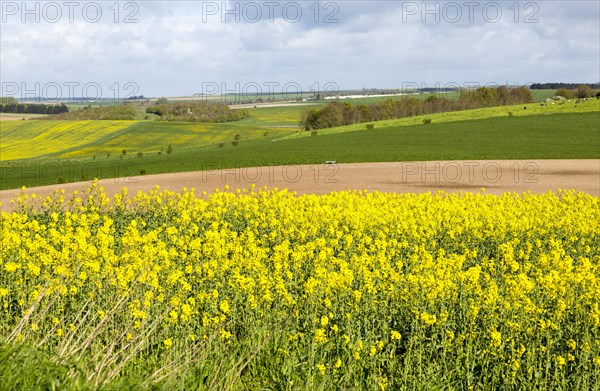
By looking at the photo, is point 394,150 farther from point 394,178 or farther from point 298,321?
point 298,321

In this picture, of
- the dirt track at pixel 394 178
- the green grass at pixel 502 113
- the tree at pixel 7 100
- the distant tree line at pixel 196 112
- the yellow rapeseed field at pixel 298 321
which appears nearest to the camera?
the yellow rapeseed field at pixel 298 321

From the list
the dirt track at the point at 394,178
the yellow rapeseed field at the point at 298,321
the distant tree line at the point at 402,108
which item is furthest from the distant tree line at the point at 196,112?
the yellow rapeseed field at the point at 298,321

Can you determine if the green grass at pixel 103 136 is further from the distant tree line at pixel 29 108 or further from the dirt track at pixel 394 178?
the dirt track at pixel 394 178

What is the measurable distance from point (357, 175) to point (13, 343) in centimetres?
2761

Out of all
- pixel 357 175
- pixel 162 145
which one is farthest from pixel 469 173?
pixel 162 145

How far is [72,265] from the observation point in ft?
31.0

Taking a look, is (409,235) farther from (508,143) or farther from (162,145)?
(162,145)

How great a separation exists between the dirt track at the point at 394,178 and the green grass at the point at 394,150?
11.5 feet

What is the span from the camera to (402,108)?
102625mm

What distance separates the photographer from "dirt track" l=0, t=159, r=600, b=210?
93.0 feet

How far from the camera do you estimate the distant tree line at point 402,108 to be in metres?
97.5

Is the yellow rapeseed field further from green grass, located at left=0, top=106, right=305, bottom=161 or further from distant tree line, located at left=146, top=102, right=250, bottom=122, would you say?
distant tree line, located at left=146, top=102, right=250, bottom=122

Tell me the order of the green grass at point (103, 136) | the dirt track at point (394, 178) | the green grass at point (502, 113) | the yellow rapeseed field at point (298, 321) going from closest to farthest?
the yellow rapeseed field at point (298, 321) → the dirt track at point (394, 178) → the green grass at point (502, 113) → the green grass at point (103, 136)

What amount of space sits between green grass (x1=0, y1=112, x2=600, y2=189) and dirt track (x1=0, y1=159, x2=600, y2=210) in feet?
11.5
